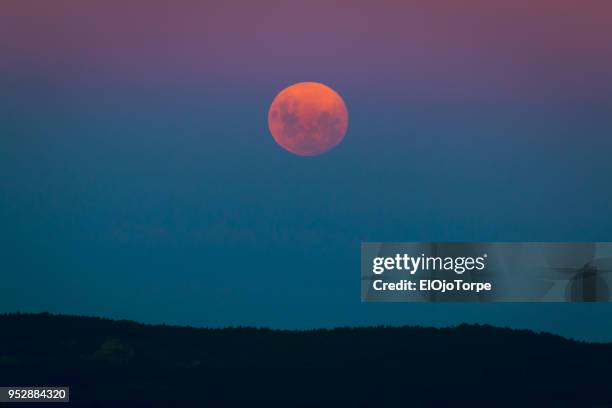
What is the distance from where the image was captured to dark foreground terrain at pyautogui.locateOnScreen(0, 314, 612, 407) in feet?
95.6

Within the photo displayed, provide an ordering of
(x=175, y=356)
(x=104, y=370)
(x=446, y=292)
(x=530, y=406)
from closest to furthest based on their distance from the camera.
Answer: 1. (x=446, y=292)
2. (x=530, y=406)
3. (x=104, y=370)
4. (x=175, y=356)

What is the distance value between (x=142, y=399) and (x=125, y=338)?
6864 mm

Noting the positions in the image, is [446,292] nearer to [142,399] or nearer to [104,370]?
[142,399]

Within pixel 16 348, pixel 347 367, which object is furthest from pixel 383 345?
pixel 16 348

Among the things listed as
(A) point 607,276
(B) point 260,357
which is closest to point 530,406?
(A) point 607,276

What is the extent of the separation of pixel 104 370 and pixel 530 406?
15.6 metres

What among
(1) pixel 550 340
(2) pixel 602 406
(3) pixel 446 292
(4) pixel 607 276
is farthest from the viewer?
(1) pixel 550 340

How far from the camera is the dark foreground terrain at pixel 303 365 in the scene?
95.6 ft

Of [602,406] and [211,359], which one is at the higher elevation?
[211,359]

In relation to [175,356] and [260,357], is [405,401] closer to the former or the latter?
[260,357]

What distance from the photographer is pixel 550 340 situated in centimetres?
3566

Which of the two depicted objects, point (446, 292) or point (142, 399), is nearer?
point (446, 292)

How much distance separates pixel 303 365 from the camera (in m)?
33.4

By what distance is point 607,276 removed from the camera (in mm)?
22062
